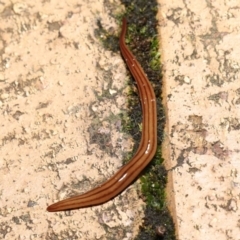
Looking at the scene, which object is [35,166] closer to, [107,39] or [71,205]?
[71,205]

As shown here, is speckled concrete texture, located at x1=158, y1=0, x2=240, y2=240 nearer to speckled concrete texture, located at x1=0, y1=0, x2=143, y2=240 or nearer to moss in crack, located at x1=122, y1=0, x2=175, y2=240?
moss in crack, located at x1=122, y1=0, x2=175, y2=240

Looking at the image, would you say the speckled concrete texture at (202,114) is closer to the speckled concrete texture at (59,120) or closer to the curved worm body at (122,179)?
the curved worm body at (122,179)

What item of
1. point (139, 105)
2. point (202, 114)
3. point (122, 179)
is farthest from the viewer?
point (139, 105)

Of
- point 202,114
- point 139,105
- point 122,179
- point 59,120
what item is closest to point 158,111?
point 139,105

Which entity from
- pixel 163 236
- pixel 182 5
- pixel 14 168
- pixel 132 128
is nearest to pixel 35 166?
pixel 14 168

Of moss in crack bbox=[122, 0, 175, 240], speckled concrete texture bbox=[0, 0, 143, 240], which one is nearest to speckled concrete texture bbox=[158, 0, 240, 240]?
moss in crack bbox=[122, 0, 175, 240]

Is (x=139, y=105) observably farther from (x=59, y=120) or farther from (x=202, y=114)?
(x=59, y=120)
